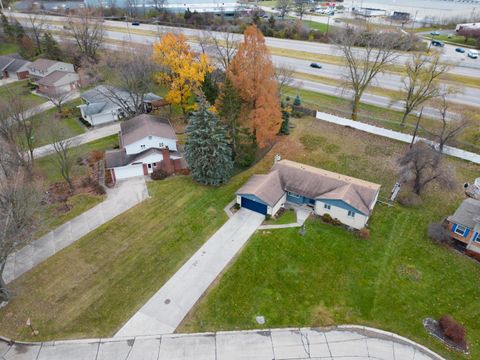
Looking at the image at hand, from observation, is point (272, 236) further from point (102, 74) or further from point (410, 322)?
point (102, 74)

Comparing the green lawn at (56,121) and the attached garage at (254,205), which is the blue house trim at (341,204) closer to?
the attached garage at (254,205)

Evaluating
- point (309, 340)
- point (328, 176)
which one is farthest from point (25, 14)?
point (309, 340)

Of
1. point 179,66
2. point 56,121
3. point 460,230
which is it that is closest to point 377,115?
point 460,230

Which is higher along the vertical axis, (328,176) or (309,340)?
(328,176)

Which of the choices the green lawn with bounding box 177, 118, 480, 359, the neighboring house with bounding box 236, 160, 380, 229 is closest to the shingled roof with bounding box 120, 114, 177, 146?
the neighboring house with bounding box 236, 160, 380, 229

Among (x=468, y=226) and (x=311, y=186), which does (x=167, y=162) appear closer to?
(x=311, y=186)

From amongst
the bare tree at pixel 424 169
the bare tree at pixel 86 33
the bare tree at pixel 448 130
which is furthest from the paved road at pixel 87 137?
the bare tree at pixel 448 130

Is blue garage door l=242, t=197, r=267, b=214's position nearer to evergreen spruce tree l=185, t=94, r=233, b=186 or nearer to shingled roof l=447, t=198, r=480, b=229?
evergreen spruce tree l=185, t=94, r=233, b=186
